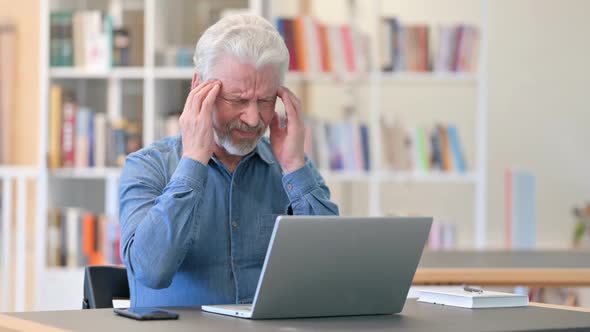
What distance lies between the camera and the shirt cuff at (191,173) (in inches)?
79.9

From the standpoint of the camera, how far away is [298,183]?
223 cm

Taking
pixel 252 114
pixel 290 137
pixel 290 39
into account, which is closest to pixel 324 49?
pixel 290 39

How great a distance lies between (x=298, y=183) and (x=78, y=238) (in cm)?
272

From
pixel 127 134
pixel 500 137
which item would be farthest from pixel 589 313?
pixel 500 137

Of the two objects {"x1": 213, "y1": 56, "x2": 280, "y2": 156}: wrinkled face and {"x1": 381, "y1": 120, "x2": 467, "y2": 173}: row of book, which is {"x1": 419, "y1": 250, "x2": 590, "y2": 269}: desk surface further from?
{"x1": 213, "y1": 56, "x2": 280, "y2": 156}: wrinkled face

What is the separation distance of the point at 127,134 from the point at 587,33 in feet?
8.77

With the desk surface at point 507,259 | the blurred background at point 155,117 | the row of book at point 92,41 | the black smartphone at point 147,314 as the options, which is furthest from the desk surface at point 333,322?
the row of book at point 92,41

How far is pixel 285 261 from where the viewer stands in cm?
168

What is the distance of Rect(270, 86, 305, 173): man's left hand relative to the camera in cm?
226

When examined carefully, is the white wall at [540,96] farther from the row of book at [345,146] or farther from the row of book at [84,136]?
the row of book at [84,136]

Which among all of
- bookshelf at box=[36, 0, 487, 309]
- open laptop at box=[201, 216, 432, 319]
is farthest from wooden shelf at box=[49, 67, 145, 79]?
open laptop at box=[201, 216, 432, 319]

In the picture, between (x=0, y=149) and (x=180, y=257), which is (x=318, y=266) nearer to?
(x=180, y=257)

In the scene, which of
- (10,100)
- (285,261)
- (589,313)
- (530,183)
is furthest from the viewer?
(10,100)

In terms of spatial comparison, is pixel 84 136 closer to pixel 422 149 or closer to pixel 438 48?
pixel 422 149
